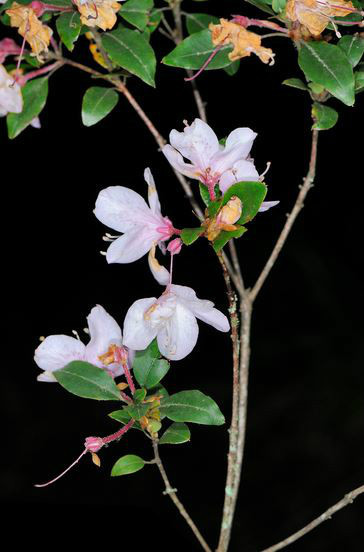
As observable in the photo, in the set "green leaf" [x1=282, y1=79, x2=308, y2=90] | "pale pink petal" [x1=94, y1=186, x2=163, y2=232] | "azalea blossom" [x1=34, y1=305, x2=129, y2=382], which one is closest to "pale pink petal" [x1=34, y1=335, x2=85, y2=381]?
"azalea blossom" [x1=34, y1=305, x2=129, y2=382]

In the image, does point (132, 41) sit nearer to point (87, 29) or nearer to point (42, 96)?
point (87, 29)

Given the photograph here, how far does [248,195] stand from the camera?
4.50ft

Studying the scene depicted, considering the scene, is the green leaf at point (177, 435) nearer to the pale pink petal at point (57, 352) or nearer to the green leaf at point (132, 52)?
the pale pink petal at point (57, 352)

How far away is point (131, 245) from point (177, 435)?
1.08 ft

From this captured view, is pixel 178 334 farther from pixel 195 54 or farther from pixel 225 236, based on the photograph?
pixel 195 54

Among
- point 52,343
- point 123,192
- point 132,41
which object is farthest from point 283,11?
point 52,343

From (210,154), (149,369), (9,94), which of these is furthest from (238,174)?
(9,94)

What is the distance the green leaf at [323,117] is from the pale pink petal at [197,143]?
0.82 feet

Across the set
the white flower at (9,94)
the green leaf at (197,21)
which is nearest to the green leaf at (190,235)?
the white flower at (9,94)

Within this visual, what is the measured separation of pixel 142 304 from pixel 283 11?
0.53 meters

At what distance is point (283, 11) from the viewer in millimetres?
1512

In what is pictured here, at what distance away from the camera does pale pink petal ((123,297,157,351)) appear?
1.45 meters

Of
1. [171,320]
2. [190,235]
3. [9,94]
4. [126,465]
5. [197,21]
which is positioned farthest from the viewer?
[197,21]

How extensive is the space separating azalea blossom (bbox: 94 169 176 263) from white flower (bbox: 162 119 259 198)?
65 mm
